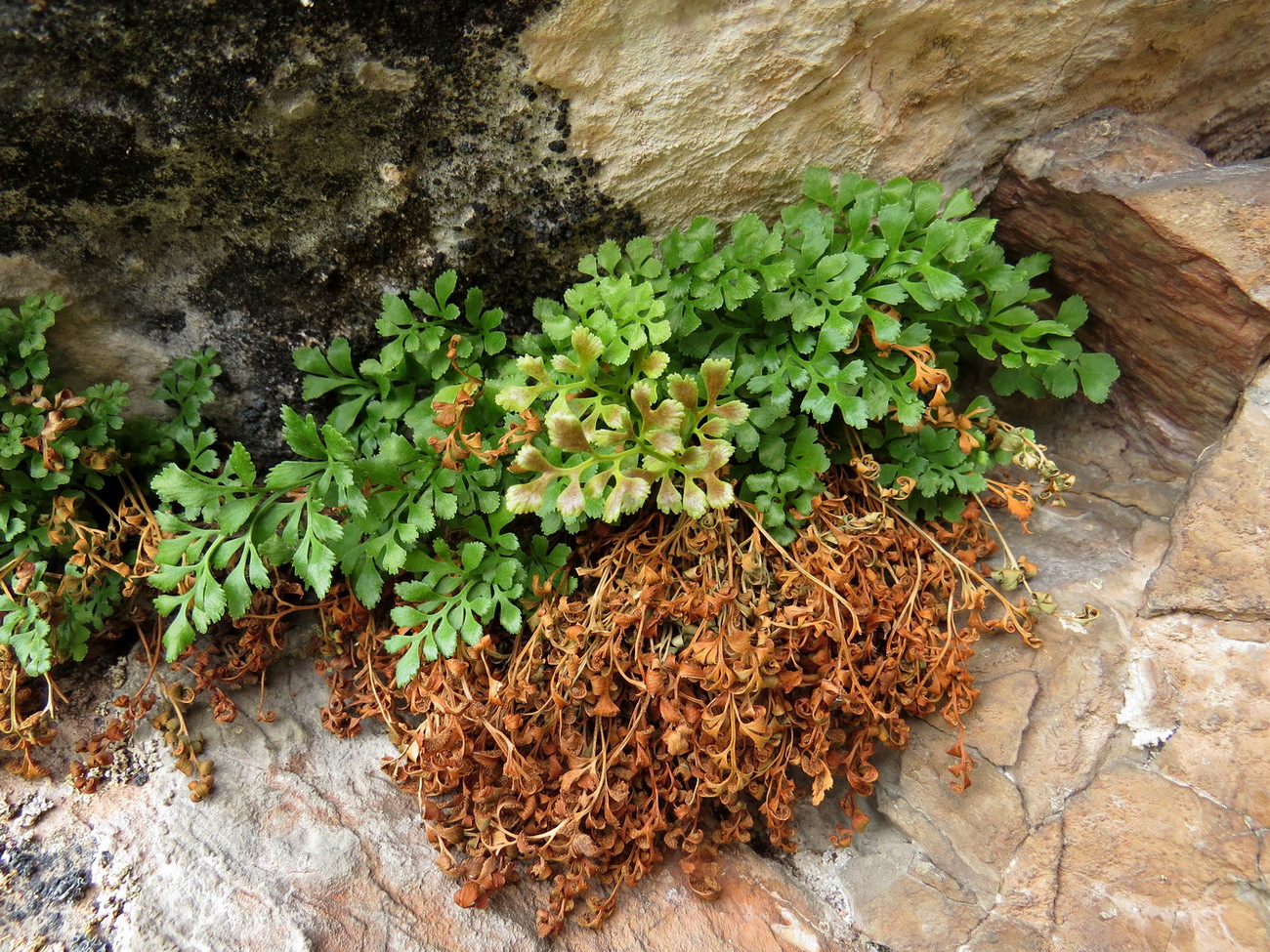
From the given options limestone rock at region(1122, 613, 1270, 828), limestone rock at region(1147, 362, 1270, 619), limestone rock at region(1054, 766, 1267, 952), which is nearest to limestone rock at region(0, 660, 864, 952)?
limestone rock at region(1054, 766, 1267, 952)

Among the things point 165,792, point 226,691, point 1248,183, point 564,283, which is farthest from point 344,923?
point 1248,183

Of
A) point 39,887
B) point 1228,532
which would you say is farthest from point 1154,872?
point 39,887

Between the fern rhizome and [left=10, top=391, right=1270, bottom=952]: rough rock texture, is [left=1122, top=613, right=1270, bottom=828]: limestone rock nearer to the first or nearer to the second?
[left=10, top=391, right=1270, bottom=952]: rough rock texture

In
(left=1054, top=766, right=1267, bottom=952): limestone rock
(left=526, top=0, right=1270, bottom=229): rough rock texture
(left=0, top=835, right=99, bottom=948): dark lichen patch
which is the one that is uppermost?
(left=526, top=0, right=1270, bottom=229): rough rock texture

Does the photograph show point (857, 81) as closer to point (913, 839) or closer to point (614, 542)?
point (614, 542)

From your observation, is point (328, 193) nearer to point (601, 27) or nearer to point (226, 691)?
point (601, 27)
